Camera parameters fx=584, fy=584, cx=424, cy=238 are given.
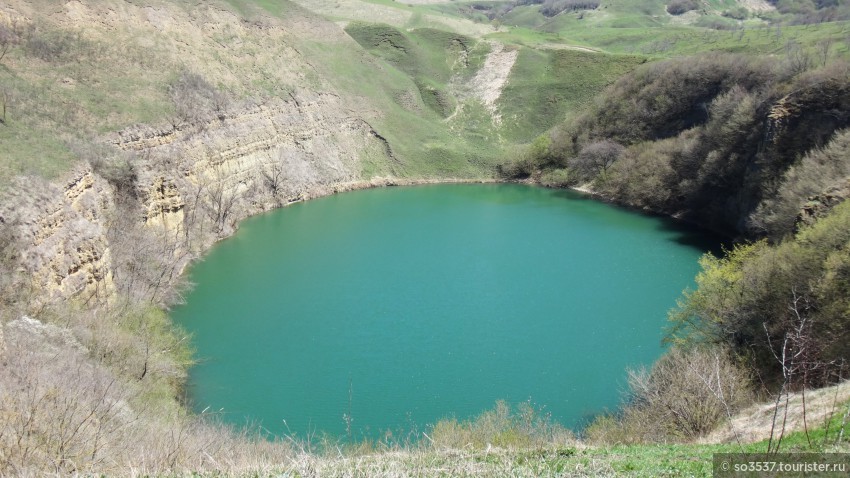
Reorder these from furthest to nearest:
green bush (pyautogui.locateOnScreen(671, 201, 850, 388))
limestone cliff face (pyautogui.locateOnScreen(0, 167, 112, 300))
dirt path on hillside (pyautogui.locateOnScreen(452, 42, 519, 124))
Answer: dirt path on hillside (pyautogui.locateOnScreen(452, 42, 519, 124)), limestone cliff face (pyautogui.locateOnScreen(0, 167, 112, 300)), green bush (pyautogui.locateOnScreen(671, 201, 850, 388))

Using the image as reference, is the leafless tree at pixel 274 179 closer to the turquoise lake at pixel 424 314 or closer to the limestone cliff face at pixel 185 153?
the limestone cliff face at pixel 185 153

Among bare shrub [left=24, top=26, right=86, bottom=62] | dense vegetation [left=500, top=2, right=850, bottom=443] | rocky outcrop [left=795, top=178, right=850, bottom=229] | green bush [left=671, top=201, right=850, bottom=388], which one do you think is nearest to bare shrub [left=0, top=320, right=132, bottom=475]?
dense vegetation [left=500, top=2, right=850, bottom=443]

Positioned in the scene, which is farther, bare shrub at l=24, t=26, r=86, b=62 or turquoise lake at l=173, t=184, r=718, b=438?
bare shrub at l=24, t=26, r=86, b=62

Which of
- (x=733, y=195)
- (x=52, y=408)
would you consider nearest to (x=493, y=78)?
(x=733, y=195)

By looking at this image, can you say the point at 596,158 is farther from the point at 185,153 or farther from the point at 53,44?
the point at 53,44

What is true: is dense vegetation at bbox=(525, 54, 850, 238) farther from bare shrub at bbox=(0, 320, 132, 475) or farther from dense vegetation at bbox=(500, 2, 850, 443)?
bare shrub at bbox=(0, 320, 132, 475)

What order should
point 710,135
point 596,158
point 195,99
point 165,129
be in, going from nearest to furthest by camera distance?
1. point 165,129
2. point 195,99
3. point 710,135
4. point 596,158

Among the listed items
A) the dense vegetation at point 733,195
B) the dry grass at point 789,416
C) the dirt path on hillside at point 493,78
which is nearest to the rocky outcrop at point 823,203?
the dense vegetation at point 733,195

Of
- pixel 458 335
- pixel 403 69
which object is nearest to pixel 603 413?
Result: pixel 458 335
